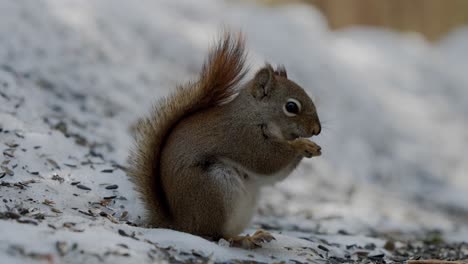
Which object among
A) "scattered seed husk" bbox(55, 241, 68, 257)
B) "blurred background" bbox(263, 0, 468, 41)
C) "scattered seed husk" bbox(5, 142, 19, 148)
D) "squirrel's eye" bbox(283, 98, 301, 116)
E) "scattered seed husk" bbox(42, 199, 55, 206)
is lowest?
"scattered seed husk" bbox(55, 241, 68, 257)

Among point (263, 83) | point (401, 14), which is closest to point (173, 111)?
point (263, 83)

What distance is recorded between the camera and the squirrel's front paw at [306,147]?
2.53 m

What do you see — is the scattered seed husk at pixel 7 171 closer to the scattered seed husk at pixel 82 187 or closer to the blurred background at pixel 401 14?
the scattered seed husk at pixel 82 187

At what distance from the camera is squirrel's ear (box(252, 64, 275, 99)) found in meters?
2.66

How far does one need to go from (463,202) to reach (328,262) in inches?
110

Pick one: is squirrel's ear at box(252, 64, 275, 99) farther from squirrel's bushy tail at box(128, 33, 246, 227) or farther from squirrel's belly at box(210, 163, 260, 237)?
squirrel's belly at box(210, 163, 260, 237)

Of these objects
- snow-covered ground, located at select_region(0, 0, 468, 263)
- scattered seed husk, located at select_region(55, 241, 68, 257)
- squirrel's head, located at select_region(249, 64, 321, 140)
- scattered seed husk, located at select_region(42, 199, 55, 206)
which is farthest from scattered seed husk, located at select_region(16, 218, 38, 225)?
squirrel's head, located at select_region(249, 64, 321, 140)

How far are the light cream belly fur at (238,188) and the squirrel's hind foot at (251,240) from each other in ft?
0.13

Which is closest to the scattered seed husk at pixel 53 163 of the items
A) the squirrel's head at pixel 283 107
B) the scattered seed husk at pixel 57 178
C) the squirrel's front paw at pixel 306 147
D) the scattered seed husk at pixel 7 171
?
the scattered seed husk at pixel 57 178

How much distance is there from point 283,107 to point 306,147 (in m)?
0.18

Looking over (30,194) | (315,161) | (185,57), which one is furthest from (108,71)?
(30,194)

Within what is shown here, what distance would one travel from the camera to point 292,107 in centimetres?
264

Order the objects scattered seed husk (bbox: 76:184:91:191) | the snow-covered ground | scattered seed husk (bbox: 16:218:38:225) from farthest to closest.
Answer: scattered seed husk (bbox: 76:184:91:191), the snow-covered ground, scattered seed husk (bbox: 16:218:38:225)

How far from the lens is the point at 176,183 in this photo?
2494mm
